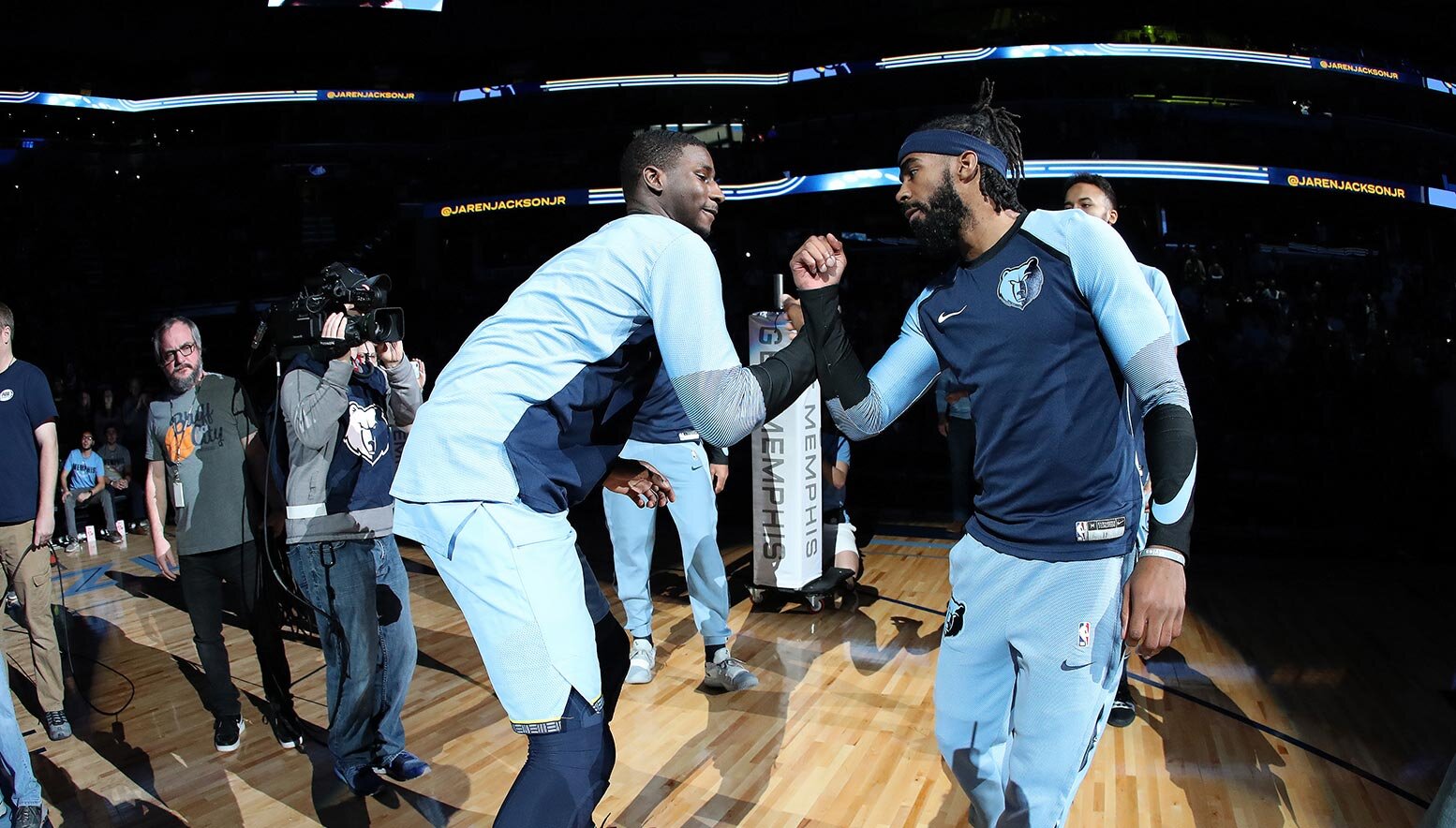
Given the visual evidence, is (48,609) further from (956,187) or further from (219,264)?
(219,264)

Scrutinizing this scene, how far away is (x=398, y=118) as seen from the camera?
80.4ft

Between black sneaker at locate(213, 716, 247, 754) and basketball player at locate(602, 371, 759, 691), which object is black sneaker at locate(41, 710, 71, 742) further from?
basketball player at locate(602, 371, 759, 691)

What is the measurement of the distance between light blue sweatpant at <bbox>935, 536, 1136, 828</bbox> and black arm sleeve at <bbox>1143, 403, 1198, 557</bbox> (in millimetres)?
222

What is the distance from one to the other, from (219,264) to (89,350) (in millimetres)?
5492

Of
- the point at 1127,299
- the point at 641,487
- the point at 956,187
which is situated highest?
the point at 956,187

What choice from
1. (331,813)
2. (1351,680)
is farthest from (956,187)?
(1351,680)

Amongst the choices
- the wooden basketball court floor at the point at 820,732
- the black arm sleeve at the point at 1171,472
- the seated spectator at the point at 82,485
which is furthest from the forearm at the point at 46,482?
the seated spectator at the point at 82,485

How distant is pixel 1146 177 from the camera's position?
1609cm

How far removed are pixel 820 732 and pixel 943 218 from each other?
2.41 meters

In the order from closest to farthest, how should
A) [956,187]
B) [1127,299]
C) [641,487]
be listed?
[1127,299], [956,187], [641,487]

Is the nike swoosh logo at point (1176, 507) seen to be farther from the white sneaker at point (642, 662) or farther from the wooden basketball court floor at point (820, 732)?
the white sneaker at point (642, 662)

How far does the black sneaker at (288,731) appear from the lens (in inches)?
148

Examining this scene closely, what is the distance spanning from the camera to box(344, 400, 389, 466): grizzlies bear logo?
3.29 m

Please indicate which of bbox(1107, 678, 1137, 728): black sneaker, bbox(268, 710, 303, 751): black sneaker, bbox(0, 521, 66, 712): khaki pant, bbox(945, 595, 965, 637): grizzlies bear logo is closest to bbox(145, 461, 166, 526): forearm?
bbox(0, 521, 66, 712): khaki pant
